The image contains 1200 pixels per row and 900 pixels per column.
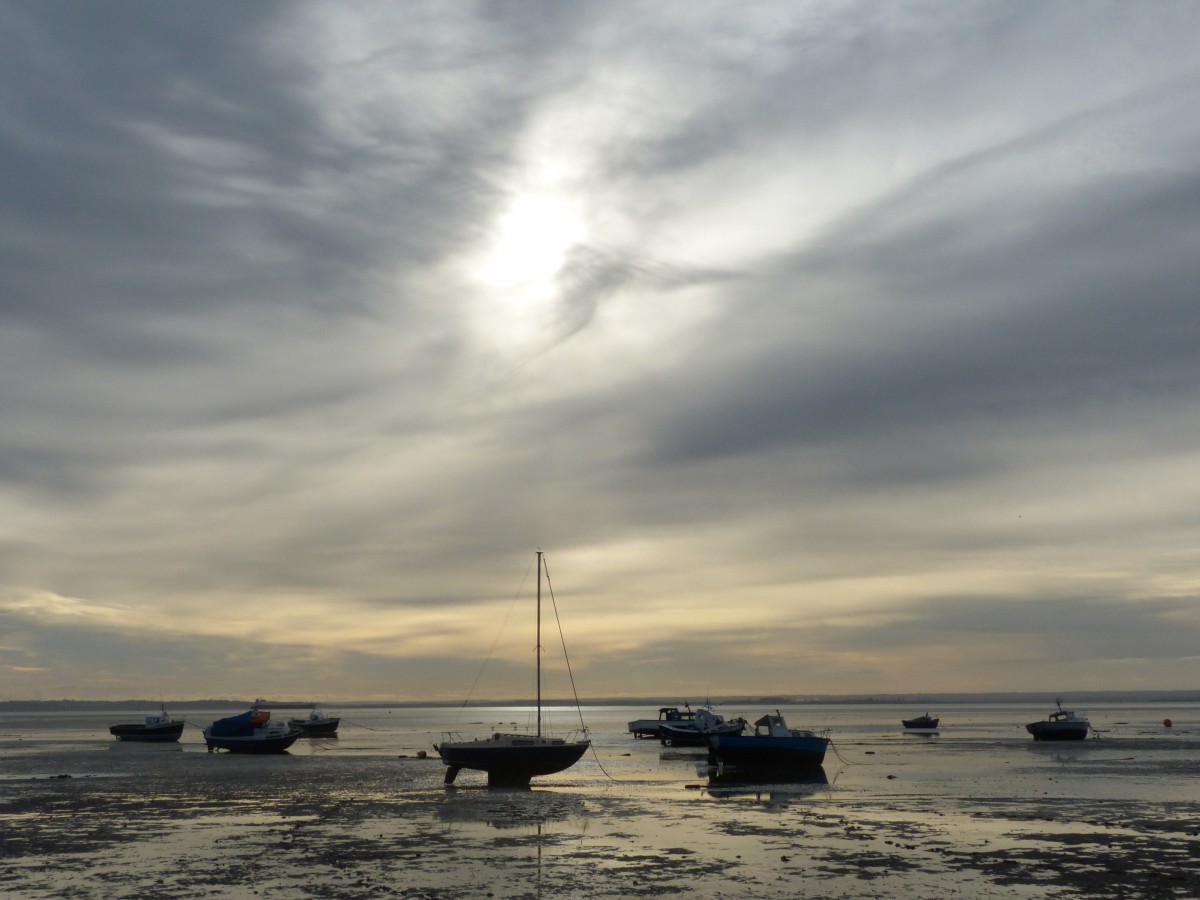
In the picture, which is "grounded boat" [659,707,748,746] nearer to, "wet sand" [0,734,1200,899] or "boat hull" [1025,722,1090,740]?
"boat hull" [1025,722,1090,740]

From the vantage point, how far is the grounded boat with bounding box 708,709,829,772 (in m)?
57.0

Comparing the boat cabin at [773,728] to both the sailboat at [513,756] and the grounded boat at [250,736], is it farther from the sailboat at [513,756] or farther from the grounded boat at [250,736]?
the grounded boat at [250,736]

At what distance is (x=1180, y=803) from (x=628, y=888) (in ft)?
86.3

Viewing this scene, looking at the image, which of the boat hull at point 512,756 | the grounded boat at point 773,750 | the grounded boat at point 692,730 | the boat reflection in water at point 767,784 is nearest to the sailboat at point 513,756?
the boat hull at point 512,756

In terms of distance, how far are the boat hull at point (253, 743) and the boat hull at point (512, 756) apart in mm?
37644

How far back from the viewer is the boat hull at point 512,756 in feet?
161

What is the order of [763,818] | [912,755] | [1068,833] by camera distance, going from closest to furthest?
[1068,833] → [763,818] → [912,755]

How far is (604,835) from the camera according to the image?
32094 millimetres

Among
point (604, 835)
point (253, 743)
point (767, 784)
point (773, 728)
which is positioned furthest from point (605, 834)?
point (253, 743)

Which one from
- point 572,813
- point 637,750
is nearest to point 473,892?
point 572,813

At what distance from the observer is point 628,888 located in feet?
77.2

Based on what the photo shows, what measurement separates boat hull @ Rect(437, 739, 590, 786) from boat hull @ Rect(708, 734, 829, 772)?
11684 mm

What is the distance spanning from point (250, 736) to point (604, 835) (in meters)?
58.5

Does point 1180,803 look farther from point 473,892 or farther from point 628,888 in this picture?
point 473,892
